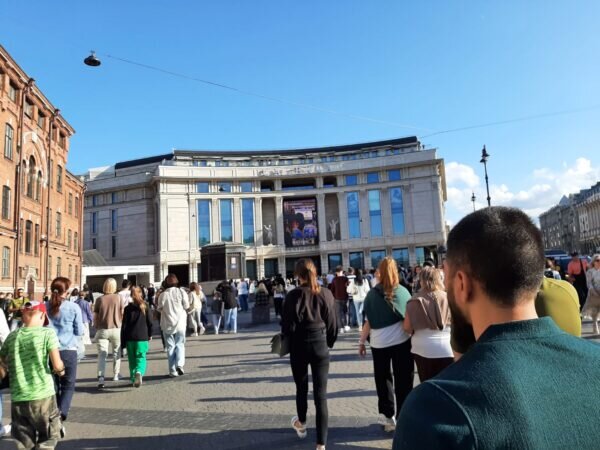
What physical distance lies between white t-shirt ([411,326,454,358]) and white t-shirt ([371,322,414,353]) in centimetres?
43

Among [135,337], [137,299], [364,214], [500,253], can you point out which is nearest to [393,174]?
[364,214]

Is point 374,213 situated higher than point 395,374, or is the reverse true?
point 374,213

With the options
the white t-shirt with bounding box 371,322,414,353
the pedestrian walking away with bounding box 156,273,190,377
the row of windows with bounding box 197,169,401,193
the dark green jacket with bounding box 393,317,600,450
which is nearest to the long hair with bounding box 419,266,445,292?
the white t-shirt with bounding box 371,322,414,353

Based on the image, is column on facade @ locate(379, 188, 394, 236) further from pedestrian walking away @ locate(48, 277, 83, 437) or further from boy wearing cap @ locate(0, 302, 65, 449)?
boy wearing cap @ locate(0, 302, 65, 449)

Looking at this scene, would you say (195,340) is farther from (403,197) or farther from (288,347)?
(403,197)

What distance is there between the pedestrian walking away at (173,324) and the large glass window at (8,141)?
23.9m

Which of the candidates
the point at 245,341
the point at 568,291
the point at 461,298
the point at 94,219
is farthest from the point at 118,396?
the point at 94,219

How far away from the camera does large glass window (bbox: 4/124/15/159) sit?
2744cm

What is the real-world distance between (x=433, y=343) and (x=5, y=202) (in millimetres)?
30328

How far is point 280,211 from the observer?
7069cm

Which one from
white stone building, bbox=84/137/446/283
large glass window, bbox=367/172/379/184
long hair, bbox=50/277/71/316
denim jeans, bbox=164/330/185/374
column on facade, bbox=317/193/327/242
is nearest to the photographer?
long hair, bbox=50/277/71/316

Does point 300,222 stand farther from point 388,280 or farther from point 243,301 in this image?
point 388,280

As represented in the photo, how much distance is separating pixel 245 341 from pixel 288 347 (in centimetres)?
982

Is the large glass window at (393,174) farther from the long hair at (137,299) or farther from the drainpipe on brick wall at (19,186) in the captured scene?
the long hair at (137,299)
